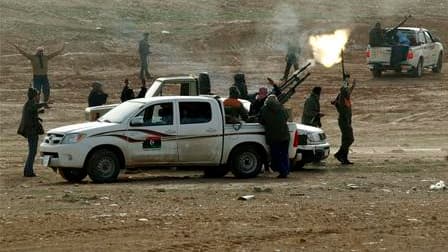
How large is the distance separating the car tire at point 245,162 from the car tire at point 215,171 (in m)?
0.37

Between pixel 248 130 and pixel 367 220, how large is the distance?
598 cm

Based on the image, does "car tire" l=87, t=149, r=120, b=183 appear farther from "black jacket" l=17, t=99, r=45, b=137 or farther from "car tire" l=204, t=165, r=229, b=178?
"car tire" l=204, t=165, r=229, b=178

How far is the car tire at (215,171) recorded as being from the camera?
21.6m

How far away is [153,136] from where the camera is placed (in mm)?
20562

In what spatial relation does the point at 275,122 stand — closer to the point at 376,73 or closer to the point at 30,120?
the point at 30,120

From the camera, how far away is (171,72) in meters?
41.2

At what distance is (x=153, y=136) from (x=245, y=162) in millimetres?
1830

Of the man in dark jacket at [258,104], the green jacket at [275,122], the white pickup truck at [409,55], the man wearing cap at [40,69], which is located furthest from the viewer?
the white pickup truck at [409,55]

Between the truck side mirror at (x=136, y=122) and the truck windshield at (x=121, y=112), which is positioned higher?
the truck windshield at (x=121, y=112)

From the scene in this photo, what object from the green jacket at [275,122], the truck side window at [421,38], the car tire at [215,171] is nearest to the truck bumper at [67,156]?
the car tire at [215,171]

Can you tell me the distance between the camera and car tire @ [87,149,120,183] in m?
20.3

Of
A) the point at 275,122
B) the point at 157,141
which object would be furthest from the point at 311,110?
the point at 157,141

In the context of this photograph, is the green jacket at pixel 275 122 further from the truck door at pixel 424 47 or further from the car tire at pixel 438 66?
the car tire at pixel 438 66

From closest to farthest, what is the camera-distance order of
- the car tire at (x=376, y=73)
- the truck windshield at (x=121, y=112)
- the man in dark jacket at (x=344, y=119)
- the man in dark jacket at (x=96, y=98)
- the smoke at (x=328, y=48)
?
1. the truck windshield at (x=121, y=112)
2. the man in dark jacket at (x=344, y=119)
3. the man in dark jacket at (x=96, y=98)
4. the smoke at (x=328, y=48)
5. the car tire at (x=376, y=73)
